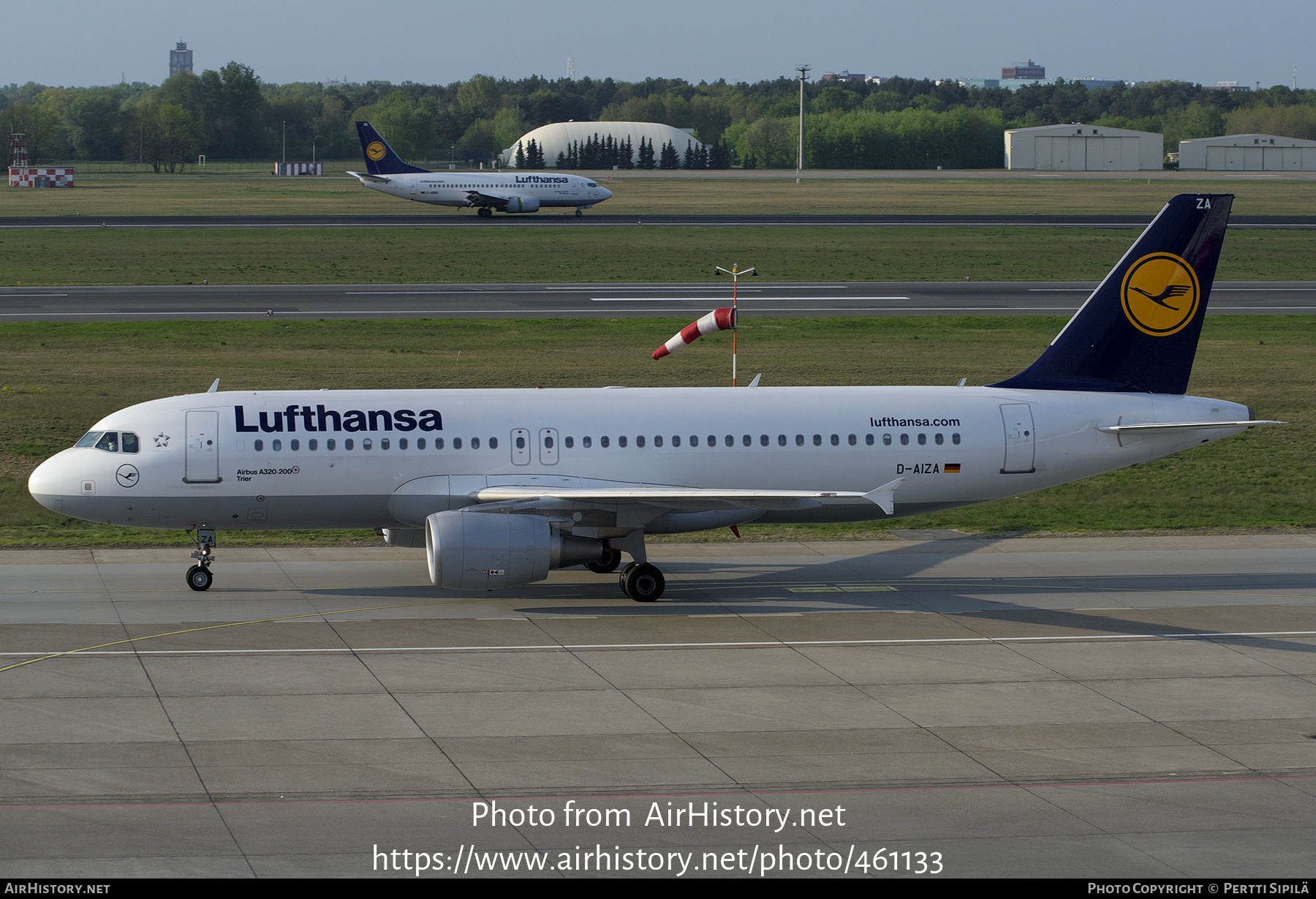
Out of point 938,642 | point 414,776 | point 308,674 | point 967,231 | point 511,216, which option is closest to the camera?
point 414,776

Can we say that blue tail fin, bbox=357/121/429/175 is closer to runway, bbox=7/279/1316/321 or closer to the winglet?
runway, bbox=7/279/1316/321

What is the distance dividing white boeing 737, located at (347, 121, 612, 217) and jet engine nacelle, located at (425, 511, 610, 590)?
102 metres

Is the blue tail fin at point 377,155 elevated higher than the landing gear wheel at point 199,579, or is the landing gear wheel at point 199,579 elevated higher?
the blue tail fin at point 377,155

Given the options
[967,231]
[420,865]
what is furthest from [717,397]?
[967,231]

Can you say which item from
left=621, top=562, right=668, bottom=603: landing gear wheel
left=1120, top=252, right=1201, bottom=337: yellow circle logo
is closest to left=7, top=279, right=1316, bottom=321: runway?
left=1120, top=252, right=1201, bottom=337: yellow circle logo

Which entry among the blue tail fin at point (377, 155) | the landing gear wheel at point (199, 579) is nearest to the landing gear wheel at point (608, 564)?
the landing gear wheel at point (199, 579)

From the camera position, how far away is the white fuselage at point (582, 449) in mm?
27891

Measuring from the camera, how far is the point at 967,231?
4355 inches

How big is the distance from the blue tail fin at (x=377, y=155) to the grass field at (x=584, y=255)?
65.1 feet

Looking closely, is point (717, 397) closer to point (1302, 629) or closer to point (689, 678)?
point (689, 678)

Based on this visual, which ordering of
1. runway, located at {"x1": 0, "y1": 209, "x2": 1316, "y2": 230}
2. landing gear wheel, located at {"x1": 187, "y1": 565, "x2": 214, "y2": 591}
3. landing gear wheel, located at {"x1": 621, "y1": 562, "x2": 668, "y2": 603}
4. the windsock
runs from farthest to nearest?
runway, located at {"x1": 0, "y1": 209, "x2": 1316, "y2": 230}, the windsock, landing gear wheel, located at {"x1": 187, "y1": 565, "x2": 214, "y2": 591}, landing gear wheel, located at {"x1": 621, "y1": 562, "x2": 668, "y2": 603}

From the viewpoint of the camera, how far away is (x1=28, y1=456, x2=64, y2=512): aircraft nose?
90.9 ft

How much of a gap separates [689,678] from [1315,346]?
47.5 metres

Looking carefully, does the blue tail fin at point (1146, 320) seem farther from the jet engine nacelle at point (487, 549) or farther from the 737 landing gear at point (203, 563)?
the 737 landing gear at point (203, 563)
